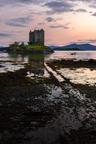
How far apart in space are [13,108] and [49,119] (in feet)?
11.1

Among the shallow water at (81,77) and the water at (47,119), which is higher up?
the water at (47,119)

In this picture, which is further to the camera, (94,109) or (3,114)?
(94,109)

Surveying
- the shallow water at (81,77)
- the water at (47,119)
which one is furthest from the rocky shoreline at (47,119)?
the shallow water at (81,77)

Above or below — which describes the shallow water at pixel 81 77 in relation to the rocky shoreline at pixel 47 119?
below

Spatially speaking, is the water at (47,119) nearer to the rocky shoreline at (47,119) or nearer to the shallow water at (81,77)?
the rocky shoreline at (47,119)

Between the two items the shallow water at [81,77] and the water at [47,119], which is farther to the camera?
the shallow water at [81,77]

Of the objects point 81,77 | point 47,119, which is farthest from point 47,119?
point 81,77


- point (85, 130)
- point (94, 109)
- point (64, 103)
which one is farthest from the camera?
point (64, 103)

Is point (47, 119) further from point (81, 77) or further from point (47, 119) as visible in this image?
point (81, 77)

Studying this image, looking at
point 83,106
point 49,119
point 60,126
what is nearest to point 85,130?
point 60,126

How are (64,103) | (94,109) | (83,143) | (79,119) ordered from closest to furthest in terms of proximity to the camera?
(83,143) → (79,119) → (94,109) → (64,103)

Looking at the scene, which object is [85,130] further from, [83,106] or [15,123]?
[83,106]

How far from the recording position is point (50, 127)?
47.5ft

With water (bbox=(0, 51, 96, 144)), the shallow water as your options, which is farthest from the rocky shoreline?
the shallow water
